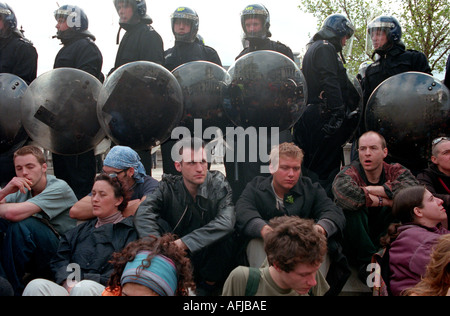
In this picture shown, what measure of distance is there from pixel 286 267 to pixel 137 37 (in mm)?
3202

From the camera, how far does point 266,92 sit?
4.22 metres

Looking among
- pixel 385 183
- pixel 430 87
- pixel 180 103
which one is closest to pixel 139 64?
pixel 180 103

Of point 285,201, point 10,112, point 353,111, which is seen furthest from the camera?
point 353,111

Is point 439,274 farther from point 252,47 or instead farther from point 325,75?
point 252,47

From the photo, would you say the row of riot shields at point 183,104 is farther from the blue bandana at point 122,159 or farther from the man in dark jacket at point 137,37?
the man in dark jacket at point 137,37

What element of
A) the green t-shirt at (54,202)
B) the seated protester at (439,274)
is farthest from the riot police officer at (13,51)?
the seated protester at (439,274)

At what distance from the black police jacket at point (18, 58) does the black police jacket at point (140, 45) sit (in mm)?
935

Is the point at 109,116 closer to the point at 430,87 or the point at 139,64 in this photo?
the point at 139,64

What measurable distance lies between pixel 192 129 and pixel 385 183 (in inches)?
66.1

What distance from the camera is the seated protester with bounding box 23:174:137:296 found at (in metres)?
3.19

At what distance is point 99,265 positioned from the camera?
330cm

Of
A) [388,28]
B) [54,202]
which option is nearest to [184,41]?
[388,28]

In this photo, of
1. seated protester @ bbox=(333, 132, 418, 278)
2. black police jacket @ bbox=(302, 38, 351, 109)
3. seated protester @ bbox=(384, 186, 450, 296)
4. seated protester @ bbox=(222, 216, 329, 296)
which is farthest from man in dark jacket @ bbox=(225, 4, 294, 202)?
seated protester @ bbox=(222, 216, 329, 296)

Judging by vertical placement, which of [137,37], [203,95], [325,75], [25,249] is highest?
[137,37]
